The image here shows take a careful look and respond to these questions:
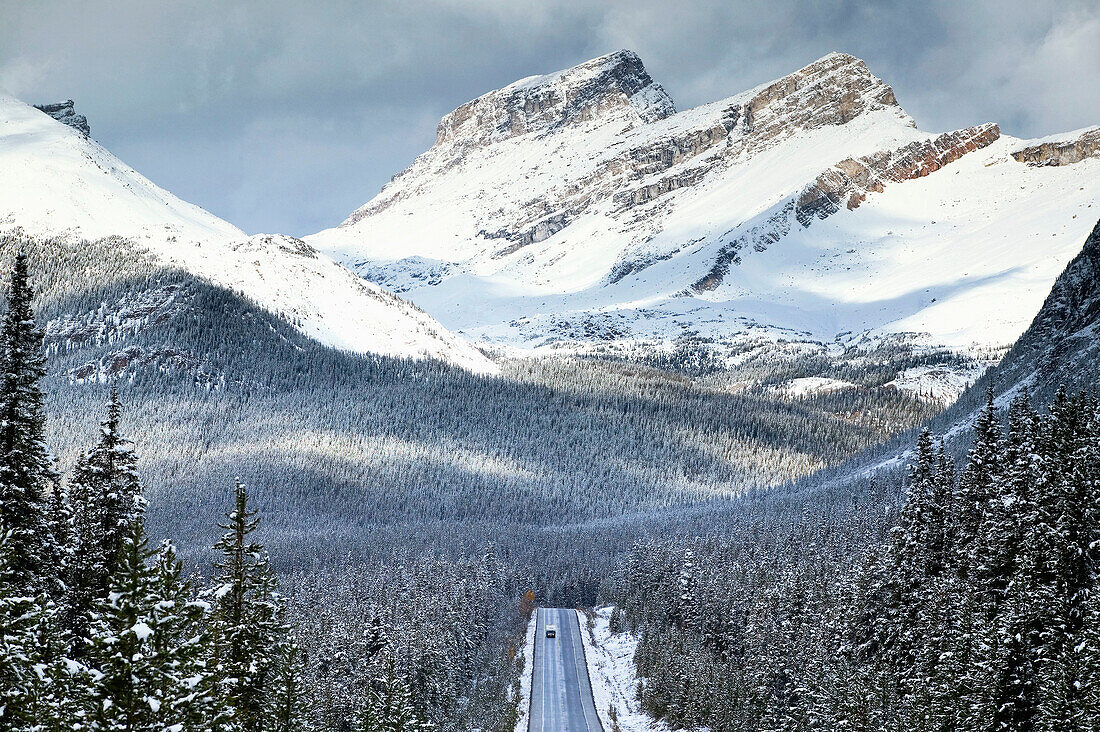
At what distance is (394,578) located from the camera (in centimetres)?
11719

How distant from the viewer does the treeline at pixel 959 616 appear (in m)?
28.5

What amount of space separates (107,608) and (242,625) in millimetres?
8223

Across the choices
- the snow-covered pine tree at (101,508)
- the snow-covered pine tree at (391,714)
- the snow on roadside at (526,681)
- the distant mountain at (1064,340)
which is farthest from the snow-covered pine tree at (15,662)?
the distant mountain at (1064,340)

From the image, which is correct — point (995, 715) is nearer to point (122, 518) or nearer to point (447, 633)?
point (122, 518)

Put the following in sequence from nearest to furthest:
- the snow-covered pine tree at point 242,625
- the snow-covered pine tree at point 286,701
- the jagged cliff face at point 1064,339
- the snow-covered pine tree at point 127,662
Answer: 1. the snow-covered pine tree at point 127,662
2. the snow-covered pine tree at point 242,625
3. the snow-covered pine tree at point 286,701
4. the jagged cliff face at point 1064,339

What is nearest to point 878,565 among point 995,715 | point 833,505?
point 995,715

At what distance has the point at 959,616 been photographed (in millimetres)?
35531

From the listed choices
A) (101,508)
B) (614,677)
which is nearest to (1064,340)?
(614,677)

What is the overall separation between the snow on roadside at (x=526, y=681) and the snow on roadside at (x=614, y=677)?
6534 mm

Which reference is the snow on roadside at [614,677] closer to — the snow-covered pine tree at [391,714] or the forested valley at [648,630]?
the forested valley at [648,630]

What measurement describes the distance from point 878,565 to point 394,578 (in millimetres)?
79833

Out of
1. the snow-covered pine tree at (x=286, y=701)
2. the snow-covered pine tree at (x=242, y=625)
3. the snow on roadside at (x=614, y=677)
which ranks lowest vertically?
the snow on roadside at (x=614, y=677)

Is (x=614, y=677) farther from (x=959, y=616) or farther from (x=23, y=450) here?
(x=23, y=450)

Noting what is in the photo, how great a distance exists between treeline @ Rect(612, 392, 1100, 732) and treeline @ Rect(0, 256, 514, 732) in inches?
841
